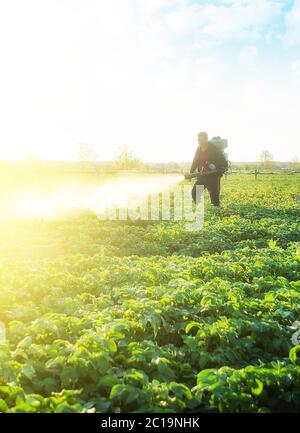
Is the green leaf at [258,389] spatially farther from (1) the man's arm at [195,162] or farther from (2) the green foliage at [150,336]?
(1) the man's arm at [195,162]

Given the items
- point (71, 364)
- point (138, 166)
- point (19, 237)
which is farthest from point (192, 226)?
point (138, 166)

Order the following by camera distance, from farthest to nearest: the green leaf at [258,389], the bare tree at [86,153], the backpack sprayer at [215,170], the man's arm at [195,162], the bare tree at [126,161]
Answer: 1. the bare tree at [86,153]
2. the bare tree at [126,161]
3. the man's arm at [195,162]
4. the backpack sprayer at [215,170]
5. the green leaf at [258,389]

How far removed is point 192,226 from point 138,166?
56.1 meters

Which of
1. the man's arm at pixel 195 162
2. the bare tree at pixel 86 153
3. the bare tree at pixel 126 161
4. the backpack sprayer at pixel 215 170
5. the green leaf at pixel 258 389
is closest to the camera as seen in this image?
the green leaf at pixel 258 389

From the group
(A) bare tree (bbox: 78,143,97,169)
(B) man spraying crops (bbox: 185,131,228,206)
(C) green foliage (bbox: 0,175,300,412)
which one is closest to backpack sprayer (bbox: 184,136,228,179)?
(B) man spraying crops (bbox: 185,131,228,206)

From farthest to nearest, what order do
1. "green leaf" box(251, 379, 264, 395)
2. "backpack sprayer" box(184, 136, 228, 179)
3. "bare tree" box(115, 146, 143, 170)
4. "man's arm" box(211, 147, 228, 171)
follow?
"bare tree" box(115, 146, 143, 170) < "man's arm" box(211, 147, 228, 171) < "backpack sprayer" box(184, 136, 228, 179) < "green leaf" box(251, 379, 264, 395)

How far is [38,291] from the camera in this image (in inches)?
235

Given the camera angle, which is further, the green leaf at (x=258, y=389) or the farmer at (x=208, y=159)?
the farmer at (x=208, y=159)

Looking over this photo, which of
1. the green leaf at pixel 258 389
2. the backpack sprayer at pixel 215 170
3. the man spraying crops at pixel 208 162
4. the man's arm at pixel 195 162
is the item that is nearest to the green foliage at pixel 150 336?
the green leaf at pixel 258 389

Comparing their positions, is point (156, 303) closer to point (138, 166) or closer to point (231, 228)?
point (231, 228)

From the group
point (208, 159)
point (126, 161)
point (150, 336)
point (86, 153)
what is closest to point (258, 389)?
Answer: point (150, 336)

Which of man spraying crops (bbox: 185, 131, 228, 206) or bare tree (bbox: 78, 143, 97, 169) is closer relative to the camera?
man spraying crops (bbox: 185, 131, 228, 206)

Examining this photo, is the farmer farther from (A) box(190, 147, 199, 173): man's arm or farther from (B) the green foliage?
(B) the green foliage
